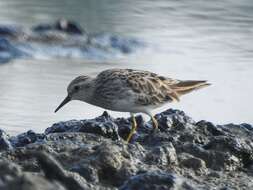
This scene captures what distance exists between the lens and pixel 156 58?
55.0ft

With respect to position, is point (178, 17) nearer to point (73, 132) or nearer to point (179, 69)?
point (179, 69)

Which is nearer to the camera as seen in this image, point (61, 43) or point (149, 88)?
point (149, 88)

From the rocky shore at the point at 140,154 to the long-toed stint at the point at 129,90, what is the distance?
17 centimetres

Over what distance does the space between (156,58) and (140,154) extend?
7.88 m

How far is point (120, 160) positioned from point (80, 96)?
255 cm

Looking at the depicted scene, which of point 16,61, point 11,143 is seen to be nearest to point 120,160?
point 11,143

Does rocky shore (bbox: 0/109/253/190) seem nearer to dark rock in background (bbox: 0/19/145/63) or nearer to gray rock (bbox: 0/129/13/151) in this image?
gray rock (bbox: 0/129/13/151)

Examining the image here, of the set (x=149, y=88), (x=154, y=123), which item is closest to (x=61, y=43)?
(x=149, y=88)

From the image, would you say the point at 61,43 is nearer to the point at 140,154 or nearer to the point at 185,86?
the point at 185,86

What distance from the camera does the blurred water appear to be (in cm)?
1304

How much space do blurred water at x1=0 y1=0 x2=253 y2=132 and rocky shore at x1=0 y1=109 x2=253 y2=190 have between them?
2153mm

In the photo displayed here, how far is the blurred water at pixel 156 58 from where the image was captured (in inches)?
513

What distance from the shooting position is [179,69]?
15.4m

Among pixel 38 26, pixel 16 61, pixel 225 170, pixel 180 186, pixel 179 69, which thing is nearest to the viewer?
pixel 180 186
